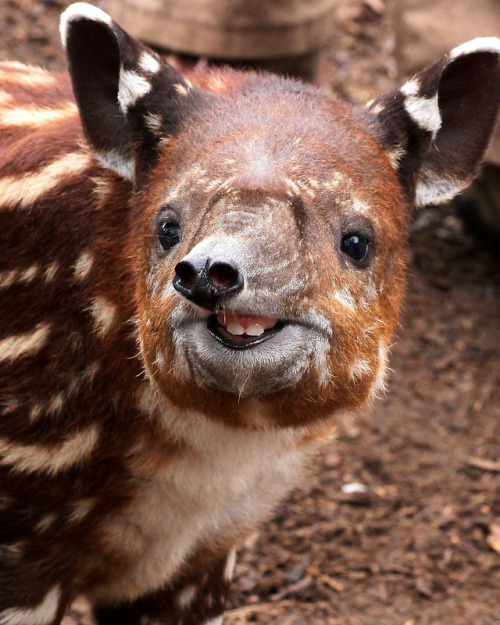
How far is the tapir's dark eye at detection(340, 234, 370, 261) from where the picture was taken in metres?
3.65

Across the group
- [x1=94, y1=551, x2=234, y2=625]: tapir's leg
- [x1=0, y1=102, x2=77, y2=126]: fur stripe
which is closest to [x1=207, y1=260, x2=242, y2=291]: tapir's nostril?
[x1=0, y1=102, x2=77, y2=126]: fur stripe

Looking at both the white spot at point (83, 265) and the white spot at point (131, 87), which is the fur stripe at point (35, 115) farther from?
the white spot at point (83, 265)

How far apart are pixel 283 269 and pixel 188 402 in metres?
0.65

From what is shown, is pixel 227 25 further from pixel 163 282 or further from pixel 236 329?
pixel 236 329

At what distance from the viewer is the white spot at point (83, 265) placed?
13.3ft

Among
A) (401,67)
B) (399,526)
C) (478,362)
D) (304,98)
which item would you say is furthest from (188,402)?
(401,67)

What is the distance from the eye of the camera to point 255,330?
3264mm

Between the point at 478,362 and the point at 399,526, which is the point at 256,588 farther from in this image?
the point at 478,362

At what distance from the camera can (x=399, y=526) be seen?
6.36m

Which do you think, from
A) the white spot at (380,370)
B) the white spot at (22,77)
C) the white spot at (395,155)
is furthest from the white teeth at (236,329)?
the white spot at (22,77)

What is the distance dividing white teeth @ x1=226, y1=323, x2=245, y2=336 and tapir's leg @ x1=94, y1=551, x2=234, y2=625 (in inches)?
74.8

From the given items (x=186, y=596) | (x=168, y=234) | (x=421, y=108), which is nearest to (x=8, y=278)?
(x=168, y=234)

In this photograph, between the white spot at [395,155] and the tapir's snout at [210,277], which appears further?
the white spot at [395,155]

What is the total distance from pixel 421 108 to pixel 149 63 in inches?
38.1
